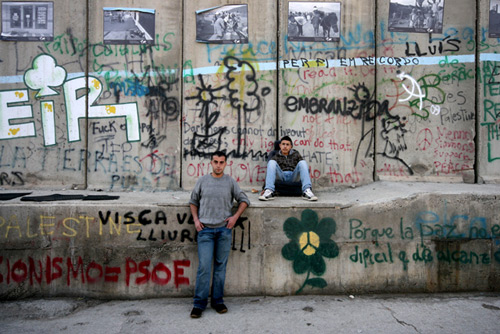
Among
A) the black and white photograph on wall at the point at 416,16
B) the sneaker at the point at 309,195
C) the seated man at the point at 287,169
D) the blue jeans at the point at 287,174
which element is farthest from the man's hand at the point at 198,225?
the black and white photograph on wall at the point at 416,16

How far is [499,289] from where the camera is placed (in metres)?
5.12

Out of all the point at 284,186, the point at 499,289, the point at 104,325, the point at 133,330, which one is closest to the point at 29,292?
the point at 104,325

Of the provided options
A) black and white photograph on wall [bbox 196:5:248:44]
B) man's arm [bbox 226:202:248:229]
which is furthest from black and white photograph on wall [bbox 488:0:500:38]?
man's arm [bbox 226:202:248:229]

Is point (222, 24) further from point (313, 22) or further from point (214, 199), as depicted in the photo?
point (214, 199)

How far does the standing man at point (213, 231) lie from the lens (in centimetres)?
440

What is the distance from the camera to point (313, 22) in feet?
21.9

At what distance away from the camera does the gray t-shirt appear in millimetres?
4453

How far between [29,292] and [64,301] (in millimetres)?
550

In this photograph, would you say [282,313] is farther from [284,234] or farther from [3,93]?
[3,93]

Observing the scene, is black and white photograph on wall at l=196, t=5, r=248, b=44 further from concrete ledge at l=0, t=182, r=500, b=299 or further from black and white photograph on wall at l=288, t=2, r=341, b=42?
concrete ledge at l=0, t=182, r=500, b=299

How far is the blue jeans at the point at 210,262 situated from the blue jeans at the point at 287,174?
1475 millimetres

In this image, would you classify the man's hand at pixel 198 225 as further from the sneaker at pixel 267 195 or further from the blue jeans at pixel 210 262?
the sneaker at pixel 267 195

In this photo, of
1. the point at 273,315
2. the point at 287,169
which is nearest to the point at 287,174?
the point at 287,169

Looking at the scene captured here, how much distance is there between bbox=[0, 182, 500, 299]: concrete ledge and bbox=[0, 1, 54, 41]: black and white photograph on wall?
3.33 m
